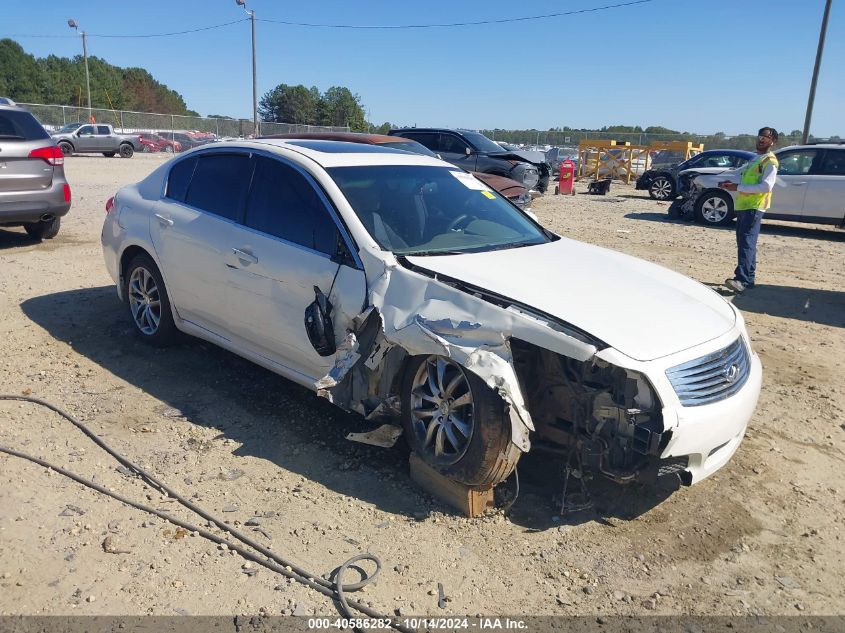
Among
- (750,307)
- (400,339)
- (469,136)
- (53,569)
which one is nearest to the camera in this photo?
(53,569)

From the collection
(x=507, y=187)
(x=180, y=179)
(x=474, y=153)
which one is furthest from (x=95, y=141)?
(x=180, y=179)

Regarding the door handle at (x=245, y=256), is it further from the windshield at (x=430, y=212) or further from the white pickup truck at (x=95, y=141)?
the white pickup truck at (x=95, y=141)

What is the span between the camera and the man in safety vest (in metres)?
8.39

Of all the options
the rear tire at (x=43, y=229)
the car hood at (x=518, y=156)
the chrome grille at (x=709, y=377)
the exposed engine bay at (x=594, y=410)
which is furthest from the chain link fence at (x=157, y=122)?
the chrome grille at (x=709, y=377)

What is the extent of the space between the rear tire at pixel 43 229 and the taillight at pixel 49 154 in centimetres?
87

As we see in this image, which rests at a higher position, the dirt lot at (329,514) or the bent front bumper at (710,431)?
the bent front bumper at (710,431)

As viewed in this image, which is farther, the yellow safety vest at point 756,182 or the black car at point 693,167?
the black car at point 693,167

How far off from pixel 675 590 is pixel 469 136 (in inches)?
625

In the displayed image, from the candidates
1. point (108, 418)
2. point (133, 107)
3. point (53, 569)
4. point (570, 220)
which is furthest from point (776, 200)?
point (133, 107)

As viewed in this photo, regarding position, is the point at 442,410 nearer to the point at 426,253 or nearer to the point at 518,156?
the point at 426,253

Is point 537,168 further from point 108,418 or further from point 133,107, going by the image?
point 133,107

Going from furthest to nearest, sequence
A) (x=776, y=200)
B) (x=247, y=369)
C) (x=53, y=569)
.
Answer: (x=776, y=200), (x=247, y=369), (x=53, y=569)

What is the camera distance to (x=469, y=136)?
18.0m

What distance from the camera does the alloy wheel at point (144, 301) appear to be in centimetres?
561
